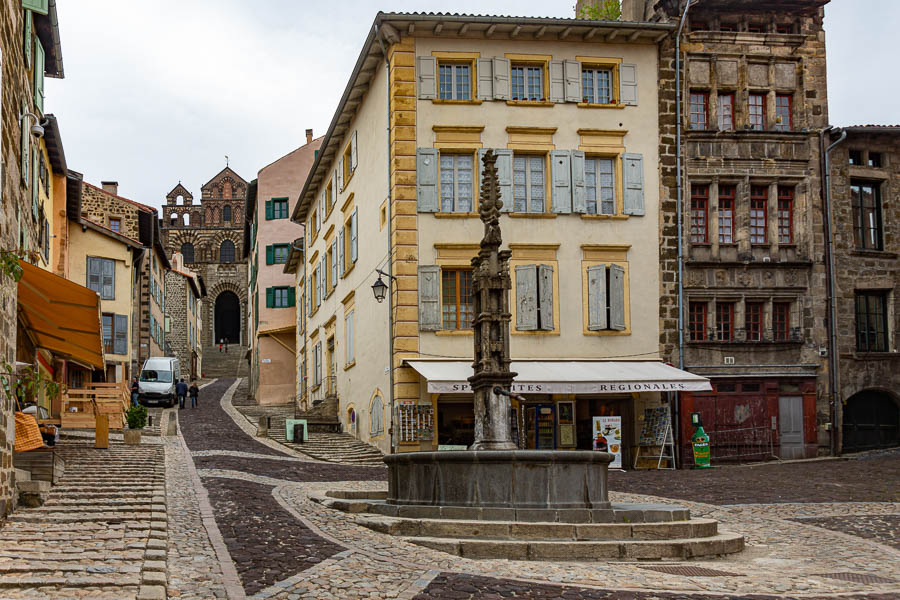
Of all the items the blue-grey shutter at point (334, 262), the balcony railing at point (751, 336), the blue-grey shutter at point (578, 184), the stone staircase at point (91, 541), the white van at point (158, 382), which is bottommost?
the stone staircase at point (91, 541)

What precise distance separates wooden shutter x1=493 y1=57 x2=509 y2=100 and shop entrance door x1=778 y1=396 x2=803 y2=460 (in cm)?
1021

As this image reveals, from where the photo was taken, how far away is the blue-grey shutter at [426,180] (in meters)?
25.6

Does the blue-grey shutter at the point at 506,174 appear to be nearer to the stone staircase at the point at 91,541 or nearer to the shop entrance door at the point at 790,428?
the shop entrance door at the point at 790,428

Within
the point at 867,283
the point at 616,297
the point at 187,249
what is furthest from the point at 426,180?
the point at 187,249

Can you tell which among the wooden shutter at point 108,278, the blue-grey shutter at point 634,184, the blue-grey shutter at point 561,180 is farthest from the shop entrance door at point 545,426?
the wooden shutter at point 108,278

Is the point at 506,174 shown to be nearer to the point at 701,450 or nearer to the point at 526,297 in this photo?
the point at 526,297

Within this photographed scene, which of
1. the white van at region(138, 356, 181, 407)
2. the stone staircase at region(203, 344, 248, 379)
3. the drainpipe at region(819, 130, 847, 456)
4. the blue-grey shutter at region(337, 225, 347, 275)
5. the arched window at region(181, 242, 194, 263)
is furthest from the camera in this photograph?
the arched window at region(181, 242, 194, 263)

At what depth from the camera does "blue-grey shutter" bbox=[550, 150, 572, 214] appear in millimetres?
26125

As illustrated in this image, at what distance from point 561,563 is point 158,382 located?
3520 cm


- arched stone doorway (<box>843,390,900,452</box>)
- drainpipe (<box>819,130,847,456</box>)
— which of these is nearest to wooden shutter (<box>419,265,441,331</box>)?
drainpipe (<box>819,130,847,456</box>)

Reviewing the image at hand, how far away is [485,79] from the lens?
26.2m

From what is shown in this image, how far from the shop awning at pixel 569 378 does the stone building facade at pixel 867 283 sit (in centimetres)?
515

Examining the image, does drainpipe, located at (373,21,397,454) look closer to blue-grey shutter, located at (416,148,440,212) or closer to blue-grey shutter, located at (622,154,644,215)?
blue-grey shutter, located at (416,148,440,212)

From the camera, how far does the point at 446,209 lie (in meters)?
25.8
